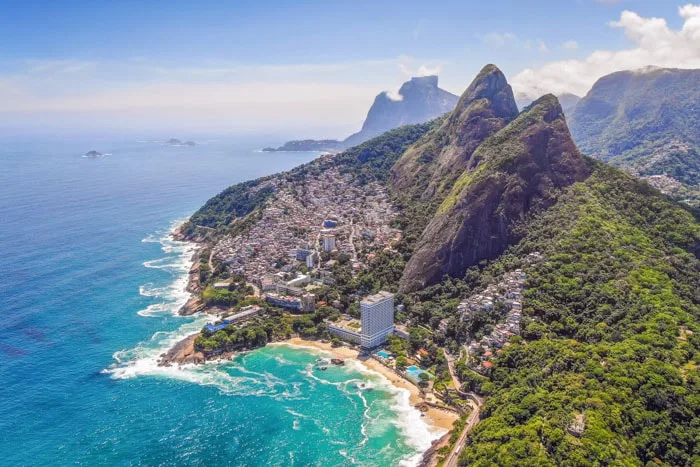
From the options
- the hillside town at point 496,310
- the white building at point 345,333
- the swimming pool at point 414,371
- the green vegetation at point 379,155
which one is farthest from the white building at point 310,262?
the green vegetation at point 379,155

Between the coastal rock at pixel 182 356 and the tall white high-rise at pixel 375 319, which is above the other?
the tall white high-rise at pixel 375 319

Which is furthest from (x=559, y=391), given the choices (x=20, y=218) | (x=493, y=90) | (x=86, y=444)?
(x=20, y=218)

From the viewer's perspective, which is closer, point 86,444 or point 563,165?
point 86,444

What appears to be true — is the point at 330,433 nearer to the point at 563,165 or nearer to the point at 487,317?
the point at 487,317

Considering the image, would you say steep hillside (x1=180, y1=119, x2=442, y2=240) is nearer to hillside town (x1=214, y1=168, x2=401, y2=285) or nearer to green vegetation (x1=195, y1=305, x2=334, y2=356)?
hillside town (x1=214, y1=168, x2=401, y2=285)

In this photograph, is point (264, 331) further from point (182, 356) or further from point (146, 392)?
point (146, 392)

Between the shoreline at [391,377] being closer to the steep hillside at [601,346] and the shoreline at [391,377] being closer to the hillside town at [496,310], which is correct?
the steep hillside at [601,346]

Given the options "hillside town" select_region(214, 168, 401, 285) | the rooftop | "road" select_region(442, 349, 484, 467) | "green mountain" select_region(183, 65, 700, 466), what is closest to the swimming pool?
"green mountain" select_region(183, 65, 700, 466)
